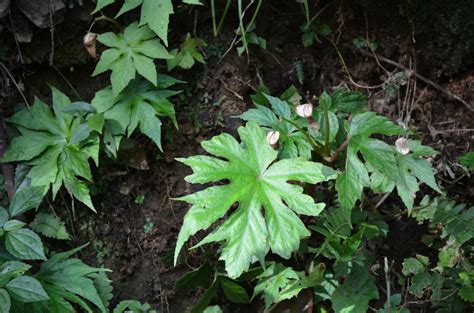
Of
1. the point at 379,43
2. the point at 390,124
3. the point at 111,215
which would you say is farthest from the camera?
the point at 379,43

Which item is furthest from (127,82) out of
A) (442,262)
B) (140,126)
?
(442,262)

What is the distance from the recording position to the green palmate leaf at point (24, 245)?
2.53 meters

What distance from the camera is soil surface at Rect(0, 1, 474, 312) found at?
2.94 metres

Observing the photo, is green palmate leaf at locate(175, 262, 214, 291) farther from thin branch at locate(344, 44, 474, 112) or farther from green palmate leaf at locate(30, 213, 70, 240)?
thin branch at locate(344, 44, 474, 112)

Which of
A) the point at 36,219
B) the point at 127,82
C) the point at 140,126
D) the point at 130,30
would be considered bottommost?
the point at 36,219

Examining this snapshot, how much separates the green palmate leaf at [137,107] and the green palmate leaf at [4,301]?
0.80 m

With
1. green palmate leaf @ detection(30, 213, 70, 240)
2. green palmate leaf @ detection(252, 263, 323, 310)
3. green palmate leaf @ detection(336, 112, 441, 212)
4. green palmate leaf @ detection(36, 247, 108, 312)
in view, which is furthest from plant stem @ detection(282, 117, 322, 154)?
green palmate leaf @ detection(30, 213, 70, 240)

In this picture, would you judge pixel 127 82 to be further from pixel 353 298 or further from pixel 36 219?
pixel 353 298

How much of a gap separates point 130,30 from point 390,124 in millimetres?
1302

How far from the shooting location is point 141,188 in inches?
119

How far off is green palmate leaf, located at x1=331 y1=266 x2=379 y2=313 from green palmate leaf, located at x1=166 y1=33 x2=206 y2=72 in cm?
130

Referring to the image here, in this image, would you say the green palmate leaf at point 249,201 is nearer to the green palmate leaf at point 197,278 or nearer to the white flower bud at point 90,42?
the green palmate leaf at point 197,278

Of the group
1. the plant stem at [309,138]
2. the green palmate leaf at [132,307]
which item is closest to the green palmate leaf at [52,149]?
the green palmate leaf at [132,307]

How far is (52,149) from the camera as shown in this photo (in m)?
2.74
